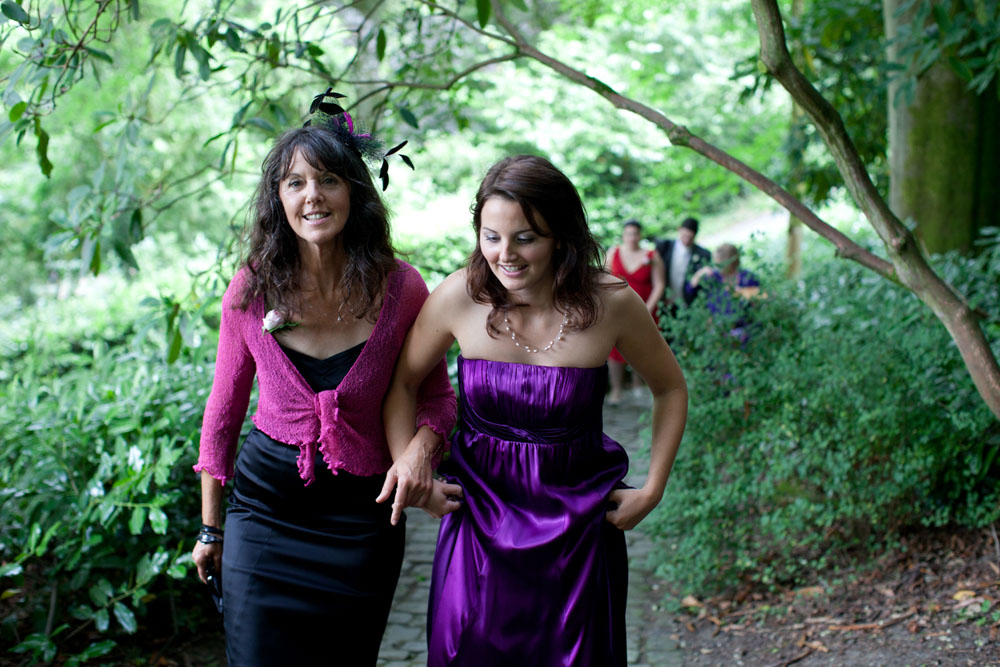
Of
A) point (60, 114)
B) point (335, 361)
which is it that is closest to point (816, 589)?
point (335, 361)

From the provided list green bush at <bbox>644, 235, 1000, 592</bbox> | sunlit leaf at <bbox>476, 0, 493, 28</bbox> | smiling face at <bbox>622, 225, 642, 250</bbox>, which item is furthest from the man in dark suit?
sunlit leaf at <bbox>476, 0, 493, 28</bbox>

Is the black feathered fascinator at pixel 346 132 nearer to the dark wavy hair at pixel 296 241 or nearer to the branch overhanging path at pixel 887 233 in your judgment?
the dark wavy hair at pixel 296 241

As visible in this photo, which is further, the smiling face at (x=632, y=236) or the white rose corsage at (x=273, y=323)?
the smiling face at (x=632, y=236)

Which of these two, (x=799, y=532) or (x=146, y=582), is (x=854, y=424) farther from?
(x=146, y=582)

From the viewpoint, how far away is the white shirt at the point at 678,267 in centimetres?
897

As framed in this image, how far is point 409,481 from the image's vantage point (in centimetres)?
236

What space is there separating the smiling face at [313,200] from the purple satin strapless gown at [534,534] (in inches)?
21.7

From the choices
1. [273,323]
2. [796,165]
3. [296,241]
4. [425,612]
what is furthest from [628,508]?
[796,165]

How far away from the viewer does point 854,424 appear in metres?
4.32

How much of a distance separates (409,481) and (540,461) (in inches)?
14.4

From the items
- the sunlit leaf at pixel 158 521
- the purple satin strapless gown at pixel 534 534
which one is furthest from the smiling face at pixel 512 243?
the sunlit leaf at pixel 158 521

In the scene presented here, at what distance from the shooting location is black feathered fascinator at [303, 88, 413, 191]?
8.65 ft

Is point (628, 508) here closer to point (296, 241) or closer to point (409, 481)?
point (409, 481)

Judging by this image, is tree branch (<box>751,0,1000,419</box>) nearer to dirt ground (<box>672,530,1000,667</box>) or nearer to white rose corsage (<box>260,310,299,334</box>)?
dirt ground (<box>672,530,1000,667</box>)
